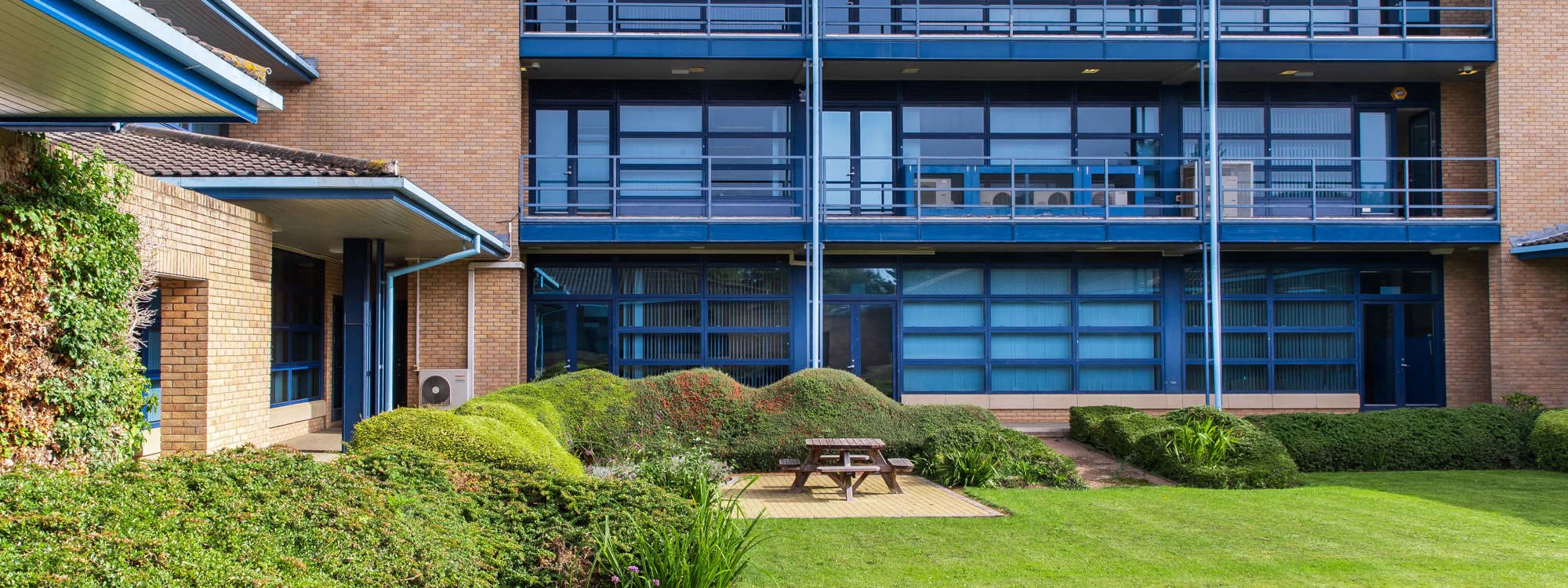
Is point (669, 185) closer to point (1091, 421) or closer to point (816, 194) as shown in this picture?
point (816, 194)

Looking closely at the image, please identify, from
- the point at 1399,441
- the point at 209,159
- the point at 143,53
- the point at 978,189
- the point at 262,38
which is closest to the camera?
the point at 143,53

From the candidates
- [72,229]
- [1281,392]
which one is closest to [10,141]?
[72,229]

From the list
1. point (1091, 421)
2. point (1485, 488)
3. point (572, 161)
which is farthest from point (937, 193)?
point (1485, 488)

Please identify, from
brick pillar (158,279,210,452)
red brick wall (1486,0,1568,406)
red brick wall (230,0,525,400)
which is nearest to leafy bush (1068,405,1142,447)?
red brick wall (1486,0,1568,406)

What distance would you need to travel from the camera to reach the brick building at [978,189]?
17078mm

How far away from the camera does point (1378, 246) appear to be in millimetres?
18219

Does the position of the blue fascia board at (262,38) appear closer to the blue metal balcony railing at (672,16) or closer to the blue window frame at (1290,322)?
the blue metal balcony railing at (672,16)

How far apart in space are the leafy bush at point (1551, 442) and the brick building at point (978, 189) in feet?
13.2

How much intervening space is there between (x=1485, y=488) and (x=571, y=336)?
42.2 feet

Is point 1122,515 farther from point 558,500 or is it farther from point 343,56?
point 343,56

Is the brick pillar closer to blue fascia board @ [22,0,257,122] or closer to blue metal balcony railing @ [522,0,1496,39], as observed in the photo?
blue fascia board @ [22,0,257,122]

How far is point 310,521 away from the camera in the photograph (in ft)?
17.6

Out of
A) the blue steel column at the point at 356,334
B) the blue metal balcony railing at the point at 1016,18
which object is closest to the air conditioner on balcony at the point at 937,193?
the blue metal balcony railing at the point at 1016,18

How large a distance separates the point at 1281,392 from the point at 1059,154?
17.9ft
